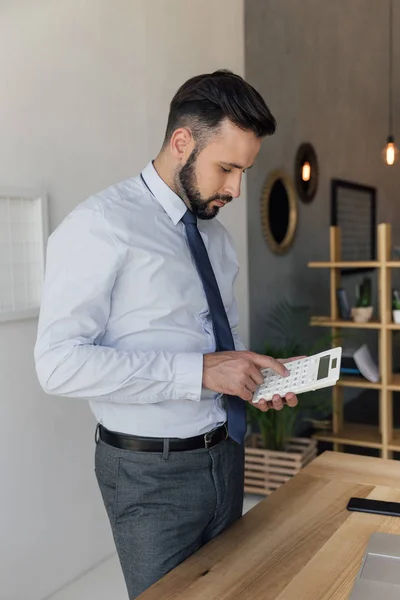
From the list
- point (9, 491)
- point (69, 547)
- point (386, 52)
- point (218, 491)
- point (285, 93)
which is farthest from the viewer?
point (386, 52)

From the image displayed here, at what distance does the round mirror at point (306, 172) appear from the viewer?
484 centimetres

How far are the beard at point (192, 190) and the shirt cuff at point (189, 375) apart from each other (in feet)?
1.19

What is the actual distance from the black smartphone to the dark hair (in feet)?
2.75

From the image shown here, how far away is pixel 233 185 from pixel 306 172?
11.2 feet

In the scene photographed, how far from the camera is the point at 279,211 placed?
4629 mm

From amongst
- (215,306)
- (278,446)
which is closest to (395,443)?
(278,446)

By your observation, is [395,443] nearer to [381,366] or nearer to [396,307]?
[381,366]

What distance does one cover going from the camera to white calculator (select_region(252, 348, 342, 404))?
1338 mm

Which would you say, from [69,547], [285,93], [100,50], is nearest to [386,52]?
[285,93]

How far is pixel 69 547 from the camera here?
2.61 m

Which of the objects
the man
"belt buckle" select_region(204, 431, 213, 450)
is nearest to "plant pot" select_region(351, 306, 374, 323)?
the man

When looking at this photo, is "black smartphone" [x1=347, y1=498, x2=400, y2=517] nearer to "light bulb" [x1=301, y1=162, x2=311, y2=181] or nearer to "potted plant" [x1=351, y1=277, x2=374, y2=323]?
"potted plant" [x1=351, y1=277, x2=374, y2=323]

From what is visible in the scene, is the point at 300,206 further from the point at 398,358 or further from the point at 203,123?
the point at 203,123

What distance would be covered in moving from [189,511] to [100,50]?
1.89 m
